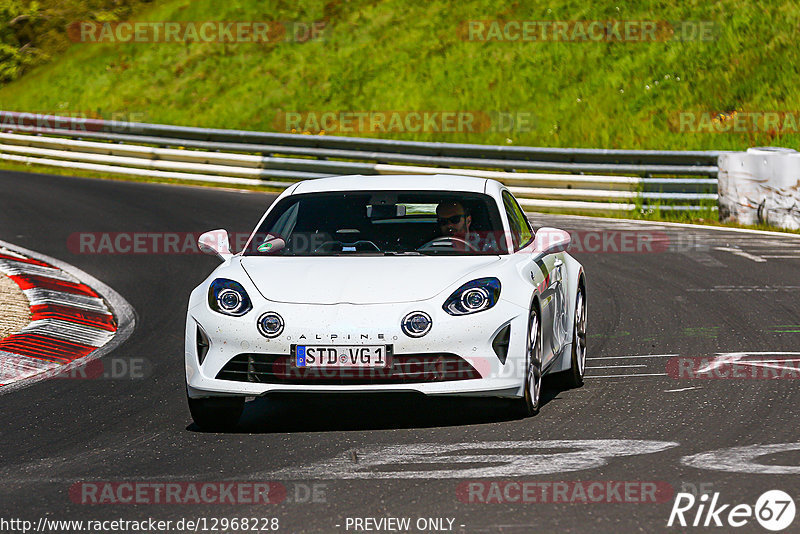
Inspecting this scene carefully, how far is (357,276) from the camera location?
7.33 metres

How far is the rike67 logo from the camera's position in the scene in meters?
5.12

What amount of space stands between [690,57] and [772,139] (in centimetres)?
459

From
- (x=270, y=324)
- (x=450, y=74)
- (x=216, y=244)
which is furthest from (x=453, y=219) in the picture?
(x=450, y=74)

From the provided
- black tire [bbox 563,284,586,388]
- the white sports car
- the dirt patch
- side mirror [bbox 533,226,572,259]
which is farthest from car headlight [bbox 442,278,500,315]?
the dirt patch

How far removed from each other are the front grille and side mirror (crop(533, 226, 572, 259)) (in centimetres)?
123

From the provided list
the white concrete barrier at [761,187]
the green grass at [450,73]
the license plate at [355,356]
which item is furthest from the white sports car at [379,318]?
the green grass at [450,73]

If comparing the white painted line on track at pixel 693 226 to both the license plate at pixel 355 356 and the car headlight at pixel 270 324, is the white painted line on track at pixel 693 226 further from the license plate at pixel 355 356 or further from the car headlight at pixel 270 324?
the car headlight at pixel 270 324

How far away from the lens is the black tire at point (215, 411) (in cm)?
725

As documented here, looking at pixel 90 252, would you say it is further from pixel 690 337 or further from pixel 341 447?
pixel 341 447

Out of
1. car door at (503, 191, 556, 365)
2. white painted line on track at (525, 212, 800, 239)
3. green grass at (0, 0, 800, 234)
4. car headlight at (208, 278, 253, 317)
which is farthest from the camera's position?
green grass at (0, 0, 800, 234)

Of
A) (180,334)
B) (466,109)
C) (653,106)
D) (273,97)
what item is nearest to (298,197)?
(180,334)

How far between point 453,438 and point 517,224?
6.92ft

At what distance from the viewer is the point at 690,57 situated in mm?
26828

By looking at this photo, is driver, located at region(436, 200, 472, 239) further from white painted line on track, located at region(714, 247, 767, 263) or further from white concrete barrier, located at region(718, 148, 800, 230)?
white concrete barrier, located at region(718, 148, 800, 230)
